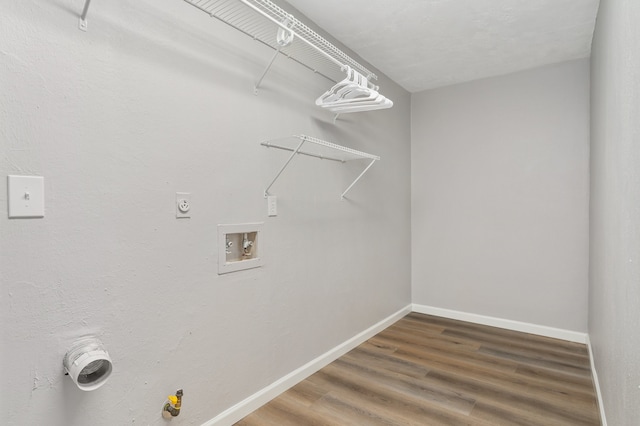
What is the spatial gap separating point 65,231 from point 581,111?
3676mm

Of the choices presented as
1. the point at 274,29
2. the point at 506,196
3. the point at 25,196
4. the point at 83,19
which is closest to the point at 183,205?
the point at 25,196

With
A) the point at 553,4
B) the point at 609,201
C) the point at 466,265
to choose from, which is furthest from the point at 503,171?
the point at 609,201

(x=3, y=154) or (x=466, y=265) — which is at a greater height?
(x=3, y=154)

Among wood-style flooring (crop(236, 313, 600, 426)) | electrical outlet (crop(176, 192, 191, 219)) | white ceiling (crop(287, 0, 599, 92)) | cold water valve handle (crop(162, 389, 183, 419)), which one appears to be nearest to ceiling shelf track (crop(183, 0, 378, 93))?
white ceiling (crop(287, 0, 599, 92))

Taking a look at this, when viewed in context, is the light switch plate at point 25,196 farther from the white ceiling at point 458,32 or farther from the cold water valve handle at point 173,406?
the white ceiling at point 458,32

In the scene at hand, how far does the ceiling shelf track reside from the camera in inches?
62.2

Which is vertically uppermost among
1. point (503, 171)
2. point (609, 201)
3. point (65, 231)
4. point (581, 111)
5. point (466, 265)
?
point (581, 111)

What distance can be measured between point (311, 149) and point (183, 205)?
102 cm

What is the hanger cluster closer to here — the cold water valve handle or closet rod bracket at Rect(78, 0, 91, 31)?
closet rod bracket at Rect(78, 0, 91, 31)

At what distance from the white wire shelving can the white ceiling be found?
2.79 ft

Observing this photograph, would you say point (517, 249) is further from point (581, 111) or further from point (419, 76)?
point (419, 76)

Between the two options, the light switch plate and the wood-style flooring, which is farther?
the wood-style flooring

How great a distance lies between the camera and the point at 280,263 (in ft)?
7.01

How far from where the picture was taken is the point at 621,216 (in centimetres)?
130
